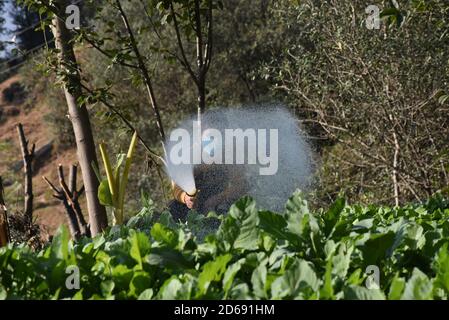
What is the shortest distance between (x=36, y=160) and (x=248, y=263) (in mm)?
25368

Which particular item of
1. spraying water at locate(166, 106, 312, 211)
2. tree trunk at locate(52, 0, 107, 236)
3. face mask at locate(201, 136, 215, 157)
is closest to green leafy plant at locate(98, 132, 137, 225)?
tree trunk at locate(52, 0, 107, 236)

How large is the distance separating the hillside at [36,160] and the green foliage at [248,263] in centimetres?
1535

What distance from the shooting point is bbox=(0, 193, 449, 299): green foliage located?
1.67m

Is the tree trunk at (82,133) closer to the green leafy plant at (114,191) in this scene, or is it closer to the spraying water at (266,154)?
the green leafy plant at (114,191)

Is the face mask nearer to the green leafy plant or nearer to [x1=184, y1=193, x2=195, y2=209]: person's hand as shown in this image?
[x1=184, y1=193, x2=195, y2=209]: person's hand

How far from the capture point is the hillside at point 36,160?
21.3 metres

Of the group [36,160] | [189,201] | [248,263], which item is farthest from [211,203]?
[36,160]

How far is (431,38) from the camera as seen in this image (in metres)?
7.08

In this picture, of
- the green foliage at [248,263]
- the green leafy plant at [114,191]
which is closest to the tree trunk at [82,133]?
the green leafy plant at [114,191]

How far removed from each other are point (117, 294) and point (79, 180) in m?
20.9

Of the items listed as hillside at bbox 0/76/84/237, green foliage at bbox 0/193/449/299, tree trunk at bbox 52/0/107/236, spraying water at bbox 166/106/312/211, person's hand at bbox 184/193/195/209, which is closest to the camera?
green foliage at bbox 0/193/449/299

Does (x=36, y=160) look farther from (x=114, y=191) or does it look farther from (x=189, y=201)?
(x=114, y=191)

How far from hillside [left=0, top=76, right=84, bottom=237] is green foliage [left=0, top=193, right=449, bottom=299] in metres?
15.4

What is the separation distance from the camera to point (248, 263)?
1967 millimetres
